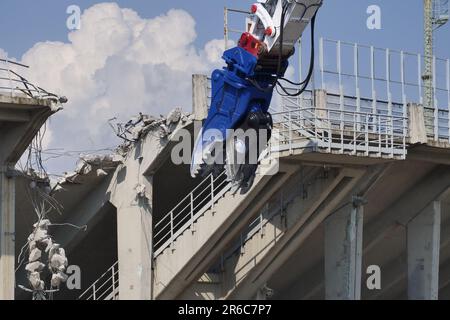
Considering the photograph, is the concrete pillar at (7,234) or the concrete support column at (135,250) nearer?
the concrete pillar at (7,234)

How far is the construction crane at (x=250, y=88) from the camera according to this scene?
38469 mm

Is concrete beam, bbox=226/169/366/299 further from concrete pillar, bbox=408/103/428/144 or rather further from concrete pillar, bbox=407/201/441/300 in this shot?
concrete pillar, bbox=407/201/441/300

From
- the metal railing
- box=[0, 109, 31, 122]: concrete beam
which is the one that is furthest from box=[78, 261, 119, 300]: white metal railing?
box=[0, 109, 31, 122]: concrete beam

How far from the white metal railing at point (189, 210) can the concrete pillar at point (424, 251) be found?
848 centimetres

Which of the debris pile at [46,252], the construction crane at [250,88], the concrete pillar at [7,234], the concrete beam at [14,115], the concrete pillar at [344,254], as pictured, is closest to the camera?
the construction crane at [250,88]

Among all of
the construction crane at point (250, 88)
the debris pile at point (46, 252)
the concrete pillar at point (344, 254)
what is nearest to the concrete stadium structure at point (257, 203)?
the concrete pillar at point (344, 254)

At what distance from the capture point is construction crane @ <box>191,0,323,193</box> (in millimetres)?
38469

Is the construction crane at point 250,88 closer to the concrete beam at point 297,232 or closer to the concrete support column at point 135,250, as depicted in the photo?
the concrete support column at point 135,250

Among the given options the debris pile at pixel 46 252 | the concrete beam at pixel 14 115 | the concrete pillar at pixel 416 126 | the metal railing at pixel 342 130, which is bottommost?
the debris pile at pixel 46 252

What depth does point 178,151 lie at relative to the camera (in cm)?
4481

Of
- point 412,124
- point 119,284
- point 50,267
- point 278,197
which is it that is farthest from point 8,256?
point 412,124

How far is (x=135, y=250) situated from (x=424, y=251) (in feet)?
42.3

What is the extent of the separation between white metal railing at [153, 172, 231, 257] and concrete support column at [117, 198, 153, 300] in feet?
2.52

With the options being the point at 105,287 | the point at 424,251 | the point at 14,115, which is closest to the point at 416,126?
the point at 424,251
